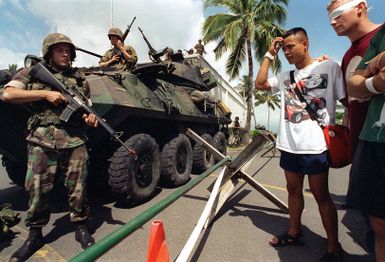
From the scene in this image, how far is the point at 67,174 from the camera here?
10.1 ft

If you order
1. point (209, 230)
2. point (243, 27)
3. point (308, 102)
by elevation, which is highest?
point (243, 27)

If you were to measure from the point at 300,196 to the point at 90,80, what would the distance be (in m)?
2.69

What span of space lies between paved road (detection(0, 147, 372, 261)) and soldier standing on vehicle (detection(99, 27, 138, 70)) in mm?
2115

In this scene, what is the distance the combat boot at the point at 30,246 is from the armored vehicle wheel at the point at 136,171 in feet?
3.28

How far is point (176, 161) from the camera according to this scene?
17.3ft

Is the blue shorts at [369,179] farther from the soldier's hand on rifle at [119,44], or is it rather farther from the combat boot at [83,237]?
the soldier's hand on rifle at [119,44]

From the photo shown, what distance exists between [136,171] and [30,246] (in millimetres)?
1515

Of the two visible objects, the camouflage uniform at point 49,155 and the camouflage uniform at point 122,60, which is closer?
the camouflage uniform at point 49,155

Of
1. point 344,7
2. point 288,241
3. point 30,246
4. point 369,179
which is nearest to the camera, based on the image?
point 369,179

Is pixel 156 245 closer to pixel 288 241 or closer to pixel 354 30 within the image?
pixel 288 241

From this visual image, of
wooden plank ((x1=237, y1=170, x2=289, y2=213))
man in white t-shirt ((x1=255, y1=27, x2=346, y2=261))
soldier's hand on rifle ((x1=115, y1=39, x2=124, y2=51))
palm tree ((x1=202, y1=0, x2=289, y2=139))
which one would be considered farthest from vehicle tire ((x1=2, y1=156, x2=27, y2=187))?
palm tree ((x1=202, y1=0, x2=289, y2=139))

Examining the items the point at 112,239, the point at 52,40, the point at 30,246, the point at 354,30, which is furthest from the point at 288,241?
the point at 52,40

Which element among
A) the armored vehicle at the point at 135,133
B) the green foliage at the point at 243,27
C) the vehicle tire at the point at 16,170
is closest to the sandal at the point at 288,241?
the armored vehicle at the point at 135,133

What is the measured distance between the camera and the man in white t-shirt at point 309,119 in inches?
98.6
